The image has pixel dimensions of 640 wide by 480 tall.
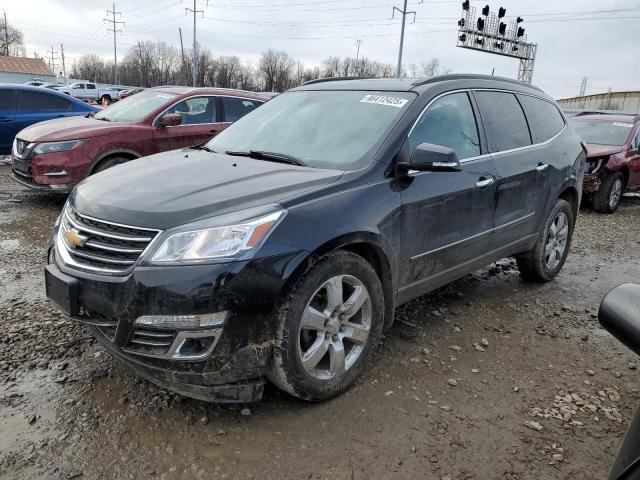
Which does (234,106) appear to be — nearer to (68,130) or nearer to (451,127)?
(68,130)

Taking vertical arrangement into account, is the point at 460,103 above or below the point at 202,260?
above

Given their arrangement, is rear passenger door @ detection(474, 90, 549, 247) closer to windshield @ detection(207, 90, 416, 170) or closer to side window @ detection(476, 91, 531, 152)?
side window @ detection(476, 91, 531, 152)

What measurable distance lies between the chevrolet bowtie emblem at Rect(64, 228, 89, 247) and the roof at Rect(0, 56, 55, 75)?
8228 centimetres

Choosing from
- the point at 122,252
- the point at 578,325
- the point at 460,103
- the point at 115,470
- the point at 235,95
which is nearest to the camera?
the point at 115,470

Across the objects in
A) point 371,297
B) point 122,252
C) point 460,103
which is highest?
point 460,103

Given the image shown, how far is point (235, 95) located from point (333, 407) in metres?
6.32

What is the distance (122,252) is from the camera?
2.41m

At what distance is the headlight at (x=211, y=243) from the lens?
2.31m

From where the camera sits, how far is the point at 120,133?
677 cm

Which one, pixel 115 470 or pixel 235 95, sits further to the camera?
pixel 235 95

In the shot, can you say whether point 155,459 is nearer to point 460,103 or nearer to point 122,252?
point 122,252

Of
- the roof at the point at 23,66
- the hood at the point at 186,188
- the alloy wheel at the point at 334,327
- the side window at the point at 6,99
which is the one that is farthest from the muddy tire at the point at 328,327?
the roof at the point at 23,66

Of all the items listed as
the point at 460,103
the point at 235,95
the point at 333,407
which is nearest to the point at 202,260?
the point at 333,407

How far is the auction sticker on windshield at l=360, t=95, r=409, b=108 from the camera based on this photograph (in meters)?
3.33
